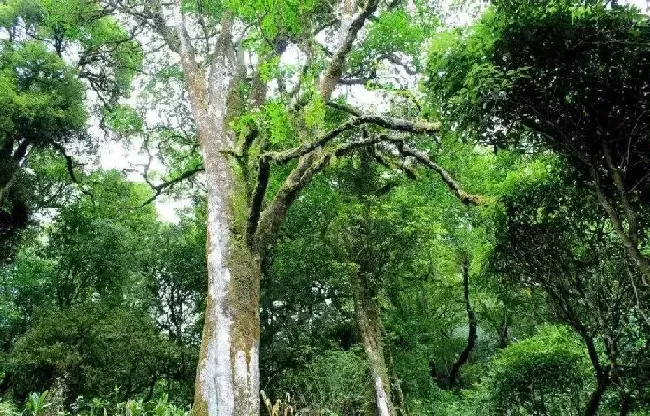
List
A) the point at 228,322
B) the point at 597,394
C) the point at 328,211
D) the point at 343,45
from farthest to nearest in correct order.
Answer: the point at 328,211
the point at 343,45
the point at 597,394
the point at 228,322

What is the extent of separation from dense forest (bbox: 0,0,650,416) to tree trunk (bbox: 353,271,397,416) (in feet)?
0.19

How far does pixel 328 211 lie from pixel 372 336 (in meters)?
3.07

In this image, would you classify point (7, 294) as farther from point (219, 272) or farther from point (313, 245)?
point (219, 272)

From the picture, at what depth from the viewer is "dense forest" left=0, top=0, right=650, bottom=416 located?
4.65 meters

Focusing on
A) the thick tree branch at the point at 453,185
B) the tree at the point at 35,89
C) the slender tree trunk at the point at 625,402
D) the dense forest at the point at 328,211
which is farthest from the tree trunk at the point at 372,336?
the tree at the point at 35,89

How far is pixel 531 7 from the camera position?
13.7ft

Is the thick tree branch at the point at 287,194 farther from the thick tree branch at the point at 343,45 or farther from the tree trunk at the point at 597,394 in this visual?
the tree trunk at the point at 597,394

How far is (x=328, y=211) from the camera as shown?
466 inches

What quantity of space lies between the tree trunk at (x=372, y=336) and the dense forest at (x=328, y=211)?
6 cm

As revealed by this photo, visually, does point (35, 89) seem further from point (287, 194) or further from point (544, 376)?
point (544, 376)

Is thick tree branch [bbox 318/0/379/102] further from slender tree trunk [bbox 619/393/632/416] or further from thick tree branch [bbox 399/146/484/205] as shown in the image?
slender tree trunk [bbox 619/393/632/416]

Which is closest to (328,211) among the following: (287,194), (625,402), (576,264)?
(287,194)

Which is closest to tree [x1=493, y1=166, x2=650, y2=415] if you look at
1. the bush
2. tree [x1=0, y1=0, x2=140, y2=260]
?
the bush

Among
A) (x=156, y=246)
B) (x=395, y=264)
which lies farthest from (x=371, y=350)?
(x=156, y=246)
